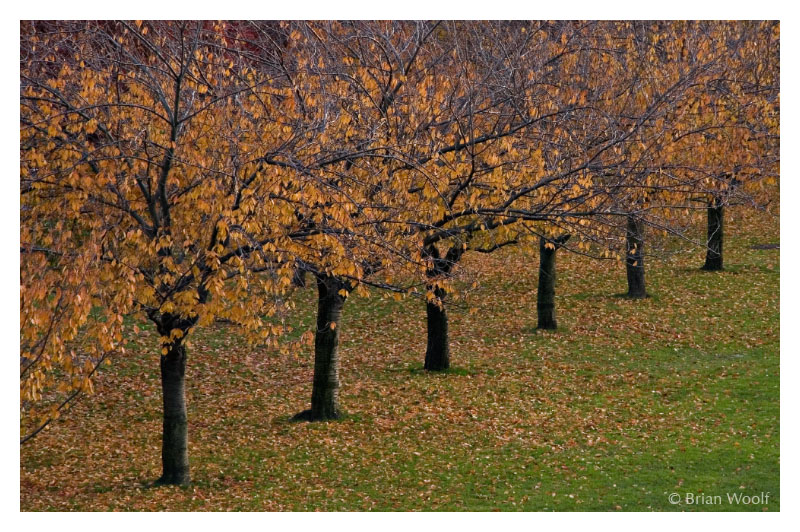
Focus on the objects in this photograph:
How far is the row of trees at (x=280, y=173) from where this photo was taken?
34.3 ft

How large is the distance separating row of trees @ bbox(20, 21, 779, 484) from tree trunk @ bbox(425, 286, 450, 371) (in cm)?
224

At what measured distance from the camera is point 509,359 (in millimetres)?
21234

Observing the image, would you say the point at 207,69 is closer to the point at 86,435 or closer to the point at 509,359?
the point at 86,435

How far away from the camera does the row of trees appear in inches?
411

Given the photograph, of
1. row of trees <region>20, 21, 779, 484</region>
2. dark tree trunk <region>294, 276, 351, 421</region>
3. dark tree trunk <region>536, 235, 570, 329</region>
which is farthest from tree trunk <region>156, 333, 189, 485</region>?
dark tree trunk <region>536, 235, 570, 329</region>

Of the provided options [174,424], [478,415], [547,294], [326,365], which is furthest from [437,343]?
[174,424]

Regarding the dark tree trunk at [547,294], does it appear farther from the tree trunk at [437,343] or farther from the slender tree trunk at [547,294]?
the tree trunk at [437,343]

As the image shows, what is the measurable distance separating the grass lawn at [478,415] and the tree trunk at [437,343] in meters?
0.50

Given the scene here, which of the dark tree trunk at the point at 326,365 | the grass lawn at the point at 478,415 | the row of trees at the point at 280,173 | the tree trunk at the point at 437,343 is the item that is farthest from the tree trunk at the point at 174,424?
the tree trunk at the point at 437,343

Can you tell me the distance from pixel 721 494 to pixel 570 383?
6.98 metres

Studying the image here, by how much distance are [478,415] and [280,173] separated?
8.41 m

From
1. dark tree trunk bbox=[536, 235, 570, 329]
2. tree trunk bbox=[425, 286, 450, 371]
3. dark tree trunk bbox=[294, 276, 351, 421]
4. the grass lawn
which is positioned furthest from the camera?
dark tree trunk bbox=[536, 235, 570, 329]

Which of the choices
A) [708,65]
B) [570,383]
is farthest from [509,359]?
[708,65]

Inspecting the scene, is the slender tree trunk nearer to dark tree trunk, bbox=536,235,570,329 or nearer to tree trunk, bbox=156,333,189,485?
dark tree trunk, bbox=536,235,570,329
